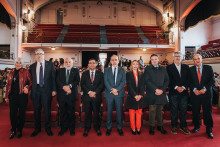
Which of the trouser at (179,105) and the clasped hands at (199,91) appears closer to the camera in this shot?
the clasped hands at (199,91)

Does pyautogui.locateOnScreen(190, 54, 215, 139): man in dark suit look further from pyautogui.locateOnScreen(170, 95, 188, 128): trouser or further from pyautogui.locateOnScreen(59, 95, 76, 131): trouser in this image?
pyautogui.locateOnScreen(59, 95, 76, 131): trouser

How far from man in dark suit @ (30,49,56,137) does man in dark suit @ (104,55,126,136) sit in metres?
1.04

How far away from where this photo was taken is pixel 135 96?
8.10ft

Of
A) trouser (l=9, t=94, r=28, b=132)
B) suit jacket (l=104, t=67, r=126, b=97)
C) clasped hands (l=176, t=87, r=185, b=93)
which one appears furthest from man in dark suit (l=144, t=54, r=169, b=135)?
trouser (l=9, t=94, r=28, b=132)

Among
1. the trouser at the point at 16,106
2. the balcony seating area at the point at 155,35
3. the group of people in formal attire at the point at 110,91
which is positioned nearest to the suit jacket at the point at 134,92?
the group of people in formal attire at the point at 110,91

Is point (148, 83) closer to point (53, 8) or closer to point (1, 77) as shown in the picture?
point (1, 77)

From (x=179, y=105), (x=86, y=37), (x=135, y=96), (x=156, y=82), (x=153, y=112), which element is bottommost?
(x=153, y=112)

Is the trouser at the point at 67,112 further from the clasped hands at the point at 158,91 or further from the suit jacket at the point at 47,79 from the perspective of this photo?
the clasped hands at the point at 158,91

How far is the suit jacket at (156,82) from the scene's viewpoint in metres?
2.46

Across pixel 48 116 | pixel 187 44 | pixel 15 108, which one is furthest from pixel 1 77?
pixel 187 44

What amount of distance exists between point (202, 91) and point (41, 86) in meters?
Result: 2.97

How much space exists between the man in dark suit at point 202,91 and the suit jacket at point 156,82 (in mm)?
579

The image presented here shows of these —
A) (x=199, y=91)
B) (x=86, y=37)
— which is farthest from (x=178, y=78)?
(x=86, y=37)

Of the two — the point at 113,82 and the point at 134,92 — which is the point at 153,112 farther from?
the point at 113,82
